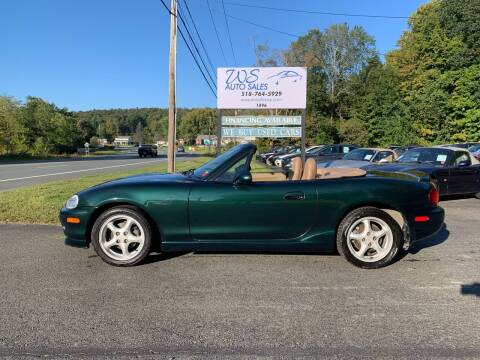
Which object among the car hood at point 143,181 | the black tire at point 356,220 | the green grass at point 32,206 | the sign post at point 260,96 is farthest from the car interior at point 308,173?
the sign post at point 260,96

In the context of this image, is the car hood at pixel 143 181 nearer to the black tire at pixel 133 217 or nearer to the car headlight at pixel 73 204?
the car headlight at pixel 73 204

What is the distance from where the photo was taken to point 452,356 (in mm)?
2684

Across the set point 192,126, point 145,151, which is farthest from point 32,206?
point 192,126

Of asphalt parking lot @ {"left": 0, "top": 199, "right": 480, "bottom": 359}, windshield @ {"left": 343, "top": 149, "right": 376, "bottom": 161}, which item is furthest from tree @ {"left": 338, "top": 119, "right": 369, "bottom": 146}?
asphalt parking lot @ {"left": 0, "top": 199, "right": 480, "bottom": 359}

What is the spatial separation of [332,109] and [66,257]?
195 feet

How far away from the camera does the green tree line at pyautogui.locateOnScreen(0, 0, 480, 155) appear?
40.4 metres

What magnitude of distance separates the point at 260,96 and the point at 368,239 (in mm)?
7778

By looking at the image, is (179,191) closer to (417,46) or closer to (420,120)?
(420,120)

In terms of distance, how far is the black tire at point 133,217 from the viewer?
446 centimetres

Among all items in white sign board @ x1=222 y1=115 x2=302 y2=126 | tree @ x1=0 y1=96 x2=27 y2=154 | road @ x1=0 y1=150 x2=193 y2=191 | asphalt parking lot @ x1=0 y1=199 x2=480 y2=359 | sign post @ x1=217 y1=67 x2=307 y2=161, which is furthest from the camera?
tree @ x1=0 y1=96 x2=27 y2=154

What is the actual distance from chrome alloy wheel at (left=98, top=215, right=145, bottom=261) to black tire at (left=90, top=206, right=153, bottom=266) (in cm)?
3

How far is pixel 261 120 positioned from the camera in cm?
1150

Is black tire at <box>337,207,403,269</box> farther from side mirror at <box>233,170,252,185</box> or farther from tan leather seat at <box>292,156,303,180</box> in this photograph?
side mirror at <box>233,170,252,185</box>

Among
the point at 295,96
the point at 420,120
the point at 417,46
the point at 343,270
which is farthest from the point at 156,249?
the point at 417,46
